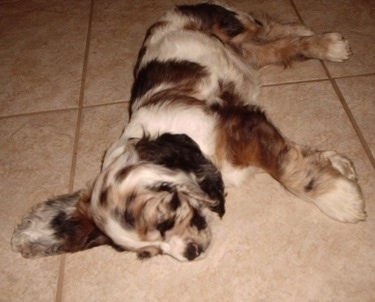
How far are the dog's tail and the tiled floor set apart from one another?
4.8 inches

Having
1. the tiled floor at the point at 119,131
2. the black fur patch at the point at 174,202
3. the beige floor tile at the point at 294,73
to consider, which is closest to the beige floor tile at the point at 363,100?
the tiled floor at the point at 119,131

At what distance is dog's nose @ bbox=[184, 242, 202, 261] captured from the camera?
162cm

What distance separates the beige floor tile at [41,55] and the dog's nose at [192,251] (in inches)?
56.3

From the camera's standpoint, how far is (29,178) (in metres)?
2.28

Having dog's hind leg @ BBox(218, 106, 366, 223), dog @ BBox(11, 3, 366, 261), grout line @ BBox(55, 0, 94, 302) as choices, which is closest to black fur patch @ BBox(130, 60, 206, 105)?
dog @ BBox(11, 3, 366, 261)

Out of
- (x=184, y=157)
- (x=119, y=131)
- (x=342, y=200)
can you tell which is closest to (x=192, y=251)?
(x=184, y=157)

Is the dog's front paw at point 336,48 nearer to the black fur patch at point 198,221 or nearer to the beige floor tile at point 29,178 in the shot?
the black fur patch at point 198,221

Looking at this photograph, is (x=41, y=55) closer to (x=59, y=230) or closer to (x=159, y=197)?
(x=59, y=230)

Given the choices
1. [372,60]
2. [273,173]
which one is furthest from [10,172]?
[372,60]

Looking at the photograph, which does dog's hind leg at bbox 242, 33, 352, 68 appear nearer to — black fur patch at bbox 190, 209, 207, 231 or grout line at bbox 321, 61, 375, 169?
grout line at bbox 321, 61, 375, 169

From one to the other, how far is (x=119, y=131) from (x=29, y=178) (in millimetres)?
588

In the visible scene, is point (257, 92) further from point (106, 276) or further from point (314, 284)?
point (106, 276)

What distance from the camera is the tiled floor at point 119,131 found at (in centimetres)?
174

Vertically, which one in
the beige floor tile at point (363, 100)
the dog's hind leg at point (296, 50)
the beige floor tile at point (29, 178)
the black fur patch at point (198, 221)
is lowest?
the beige floor tile at point (29, 178)
